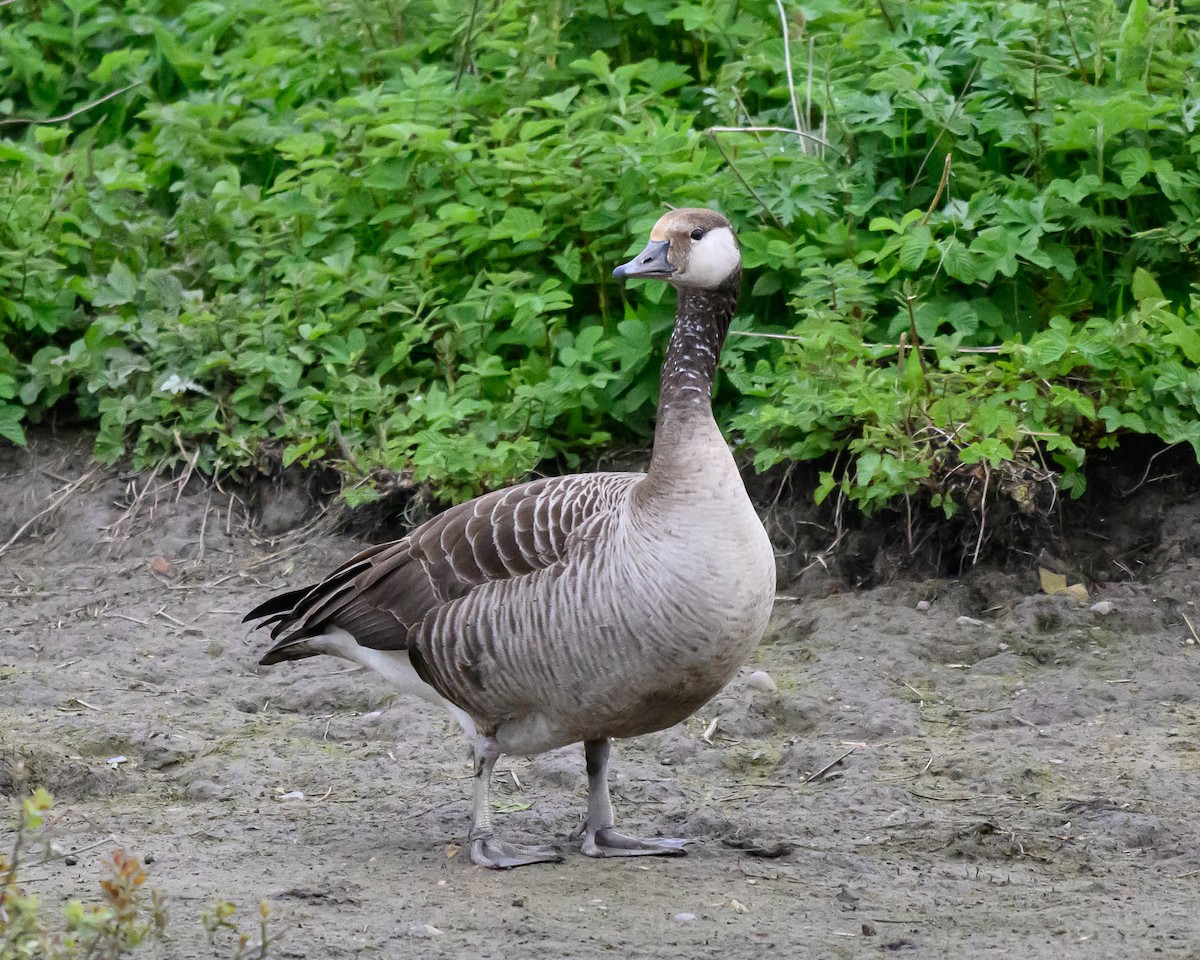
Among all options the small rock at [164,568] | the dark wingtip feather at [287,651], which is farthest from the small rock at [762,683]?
the small rock at [164,568]

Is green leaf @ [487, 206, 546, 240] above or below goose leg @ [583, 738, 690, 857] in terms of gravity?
above

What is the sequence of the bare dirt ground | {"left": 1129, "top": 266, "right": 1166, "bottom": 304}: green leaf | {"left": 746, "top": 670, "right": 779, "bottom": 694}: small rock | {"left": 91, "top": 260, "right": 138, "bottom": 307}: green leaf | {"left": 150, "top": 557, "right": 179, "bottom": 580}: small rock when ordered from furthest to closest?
{"left": 91, "top": 260, "right": 138, "bottom": 307}: green leaf, {"left": 150, "top": 557, "right": 179, "bottom": 580}: small rock, {"left": 1129, "top": 266, "right": 1166, "bottom": 304}: green leaf, {"left": 746, "top": 670, "right": 779, "bottom": 694}: small rock, the bare dirt ground

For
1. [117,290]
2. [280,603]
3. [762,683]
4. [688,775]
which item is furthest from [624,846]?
[117,290]

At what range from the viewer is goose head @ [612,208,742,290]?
459cm

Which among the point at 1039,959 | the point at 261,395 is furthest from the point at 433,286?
the point at 1039,959

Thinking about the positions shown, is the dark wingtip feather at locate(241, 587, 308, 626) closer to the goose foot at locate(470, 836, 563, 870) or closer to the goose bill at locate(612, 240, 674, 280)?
the goose foot at locate(470, 836, 563, 870)

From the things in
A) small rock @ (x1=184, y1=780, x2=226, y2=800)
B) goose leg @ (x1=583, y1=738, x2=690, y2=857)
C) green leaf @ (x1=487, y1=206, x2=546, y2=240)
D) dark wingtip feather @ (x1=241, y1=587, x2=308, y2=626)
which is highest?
green leaf @ (x1=487, y1=206, x2=546, y2=240)

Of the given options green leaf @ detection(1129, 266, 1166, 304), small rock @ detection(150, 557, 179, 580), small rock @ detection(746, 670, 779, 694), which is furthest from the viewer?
small rock @ detection(150, 557, 179, 580)

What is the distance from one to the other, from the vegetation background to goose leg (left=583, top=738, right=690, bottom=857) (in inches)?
72.9

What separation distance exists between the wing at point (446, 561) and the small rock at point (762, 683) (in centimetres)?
137

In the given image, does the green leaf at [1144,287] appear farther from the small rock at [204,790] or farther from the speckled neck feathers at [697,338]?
the small rock at [204,790]

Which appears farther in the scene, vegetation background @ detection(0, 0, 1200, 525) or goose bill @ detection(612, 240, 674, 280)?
vegetation background @ detection(0, 0, 1200, 525)

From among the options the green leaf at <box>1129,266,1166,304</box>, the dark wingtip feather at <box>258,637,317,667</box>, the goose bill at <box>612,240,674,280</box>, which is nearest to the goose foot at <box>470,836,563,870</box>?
the dark wingtip feather at <box>258,637,317,667</box>

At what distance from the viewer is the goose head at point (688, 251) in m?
4.59
